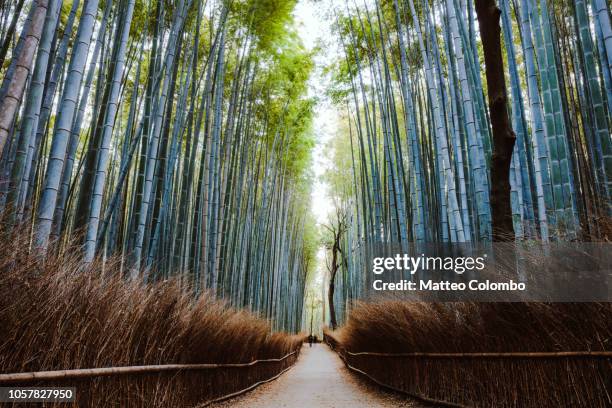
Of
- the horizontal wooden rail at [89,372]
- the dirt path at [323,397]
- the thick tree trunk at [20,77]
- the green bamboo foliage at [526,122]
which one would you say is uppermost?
the green bamboo foliage at [526,122]

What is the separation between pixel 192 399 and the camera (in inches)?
113

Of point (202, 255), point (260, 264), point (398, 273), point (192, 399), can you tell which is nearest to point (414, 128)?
point (398, 273)

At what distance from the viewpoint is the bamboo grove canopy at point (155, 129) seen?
6.95ft

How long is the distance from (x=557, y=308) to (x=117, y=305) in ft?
6.12

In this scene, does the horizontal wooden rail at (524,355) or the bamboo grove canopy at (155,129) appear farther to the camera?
the bamboo grove canopy at (155,129)

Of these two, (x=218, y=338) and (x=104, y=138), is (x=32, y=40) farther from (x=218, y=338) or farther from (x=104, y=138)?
(x=218, y=338)

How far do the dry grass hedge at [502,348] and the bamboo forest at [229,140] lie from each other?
1.16 ft

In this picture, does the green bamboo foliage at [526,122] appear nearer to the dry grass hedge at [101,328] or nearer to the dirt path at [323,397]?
the dirt path at [323,397]

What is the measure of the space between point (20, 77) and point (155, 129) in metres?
1.77

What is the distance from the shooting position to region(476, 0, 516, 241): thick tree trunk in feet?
6.68

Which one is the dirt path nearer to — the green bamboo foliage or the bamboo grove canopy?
the bamboo grove canopy

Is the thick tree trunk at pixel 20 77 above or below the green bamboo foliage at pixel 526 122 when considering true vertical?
below

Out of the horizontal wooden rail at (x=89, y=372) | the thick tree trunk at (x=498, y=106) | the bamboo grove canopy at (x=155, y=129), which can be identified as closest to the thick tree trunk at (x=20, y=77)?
the bamboo grove canopy at (x=155, y=129)

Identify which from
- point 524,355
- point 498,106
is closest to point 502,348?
point 524,355
